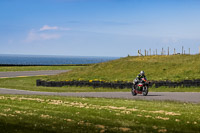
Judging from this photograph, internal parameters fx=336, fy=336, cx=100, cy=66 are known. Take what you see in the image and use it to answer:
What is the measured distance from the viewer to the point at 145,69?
3975 centimetres

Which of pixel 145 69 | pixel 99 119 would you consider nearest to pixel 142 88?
pixel 99 119

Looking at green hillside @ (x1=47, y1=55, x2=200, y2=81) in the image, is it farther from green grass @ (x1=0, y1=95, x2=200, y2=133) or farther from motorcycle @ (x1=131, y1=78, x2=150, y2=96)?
green grass @ (x1=0, y1=95, x2=200, y2=133)

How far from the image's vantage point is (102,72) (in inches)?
1623

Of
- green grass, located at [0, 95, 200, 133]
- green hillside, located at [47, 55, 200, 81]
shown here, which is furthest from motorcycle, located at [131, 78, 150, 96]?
green hillside, located at [47, 55, 200, 81]

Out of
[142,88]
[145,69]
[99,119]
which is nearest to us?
[99,119]

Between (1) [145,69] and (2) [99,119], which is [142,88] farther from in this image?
(1) [145,69]

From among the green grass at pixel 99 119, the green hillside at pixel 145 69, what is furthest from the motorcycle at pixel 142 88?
the green hillside at pixel 145 69

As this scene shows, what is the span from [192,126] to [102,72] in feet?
98.0

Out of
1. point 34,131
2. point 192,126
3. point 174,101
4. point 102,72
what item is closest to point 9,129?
point 34,131

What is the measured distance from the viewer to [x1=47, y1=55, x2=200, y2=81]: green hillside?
35969mm

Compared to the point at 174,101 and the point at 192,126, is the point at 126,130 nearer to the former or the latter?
the point at 192,126

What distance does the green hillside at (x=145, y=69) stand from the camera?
3597cm

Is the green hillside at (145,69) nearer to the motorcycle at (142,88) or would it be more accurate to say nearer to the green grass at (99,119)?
the motorcycle at (142,88)

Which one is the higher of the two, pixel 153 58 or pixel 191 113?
pixel 153 58
